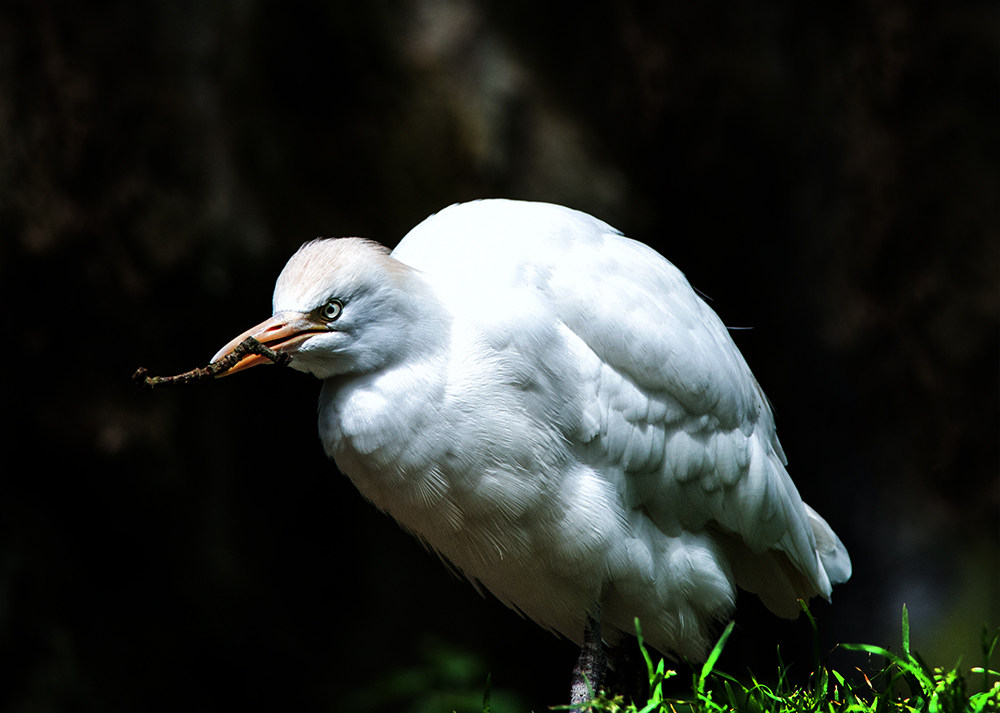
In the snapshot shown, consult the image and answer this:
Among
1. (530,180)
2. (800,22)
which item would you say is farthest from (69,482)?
(800,22)

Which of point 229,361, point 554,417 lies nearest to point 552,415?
point 554,417

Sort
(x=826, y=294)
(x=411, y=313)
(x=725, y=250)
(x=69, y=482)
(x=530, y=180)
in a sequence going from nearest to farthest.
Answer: (x=411, y=313) < (x=69, y=482) < (x=530, y=180) < (x=725, y=250) < (x=826, y=294)

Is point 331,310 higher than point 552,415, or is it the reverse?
point 331,310

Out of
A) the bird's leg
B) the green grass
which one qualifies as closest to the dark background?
the bird's leg

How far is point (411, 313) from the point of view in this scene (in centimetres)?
150

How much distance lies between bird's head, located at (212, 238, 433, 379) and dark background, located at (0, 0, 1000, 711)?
1.23 metres

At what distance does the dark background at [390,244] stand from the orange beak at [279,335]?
1.28m

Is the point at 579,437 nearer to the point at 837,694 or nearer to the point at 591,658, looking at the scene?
the point at 591,658

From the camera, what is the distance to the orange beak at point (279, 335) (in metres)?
1.40

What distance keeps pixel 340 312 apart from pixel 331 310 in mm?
15

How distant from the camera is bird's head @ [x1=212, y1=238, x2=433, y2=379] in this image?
4.66 ft

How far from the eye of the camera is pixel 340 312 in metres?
1.45

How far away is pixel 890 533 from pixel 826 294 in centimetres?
103

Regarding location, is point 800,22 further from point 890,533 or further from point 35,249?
point 35,249
